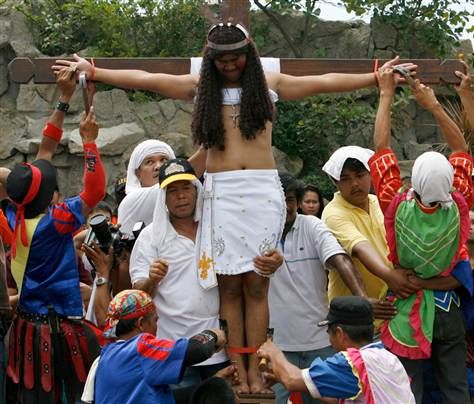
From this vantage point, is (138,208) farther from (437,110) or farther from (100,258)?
(437,110)

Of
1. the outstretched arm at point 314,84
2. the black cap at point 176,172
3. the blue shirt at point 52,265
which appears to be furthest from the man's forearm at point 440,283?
the blue shirt at point 52,265

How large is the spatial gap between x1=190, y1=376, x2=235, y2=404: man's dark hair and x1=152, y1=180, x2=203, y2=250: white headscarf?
817 mm

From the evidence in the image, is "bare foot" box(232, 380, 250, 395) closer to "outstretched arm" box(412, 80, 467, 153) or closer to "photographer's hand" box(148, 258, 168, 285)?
"photographer's hand" box(148, 258, 168, 285)

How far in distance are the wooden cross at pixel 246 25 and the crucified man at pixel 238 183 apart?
1.54 ft

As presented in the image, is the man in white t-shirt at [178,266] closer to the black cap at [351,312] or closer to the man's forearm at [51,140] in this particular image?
the black cap at [351,312]

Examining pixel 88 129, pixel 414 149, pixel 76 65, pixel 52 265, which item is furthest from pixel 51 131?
pixel 414 149

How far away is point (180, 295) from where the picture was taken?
15.4ft

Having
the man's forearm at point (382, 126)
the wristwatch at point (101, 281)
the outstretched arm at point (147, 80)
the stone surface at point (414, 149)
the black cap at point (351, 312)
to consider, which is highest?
the outstretched arm at point (147, 80)

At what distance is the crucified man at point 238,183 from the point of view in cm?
459

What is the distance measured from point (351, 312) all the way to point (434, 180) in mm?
1006

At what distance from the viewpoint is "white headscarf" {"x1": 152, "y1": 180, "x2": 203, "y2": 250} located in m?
4.79

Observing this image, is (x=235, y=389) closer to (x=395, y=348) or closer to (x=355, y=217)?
(x=395, y=348)

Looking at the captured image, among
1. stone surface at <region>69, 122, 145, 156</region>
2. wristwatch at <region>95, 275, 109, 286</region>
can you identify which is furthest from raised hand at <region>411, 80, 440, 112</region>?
stone surface at <region>69, 122, 145, 156</region>

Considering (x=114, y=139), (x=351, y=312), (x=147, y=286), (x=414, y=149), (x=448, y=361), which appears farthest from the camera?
(x=414, y=149)
